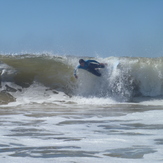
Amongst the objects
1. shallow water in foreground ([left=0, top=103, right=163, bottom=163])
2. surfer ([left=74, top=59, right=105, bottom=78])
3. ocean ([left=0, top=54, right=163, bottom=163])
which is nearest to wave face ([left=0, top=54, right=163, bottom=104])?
ocean ([left=0, top=54, right=163, bottom=163])

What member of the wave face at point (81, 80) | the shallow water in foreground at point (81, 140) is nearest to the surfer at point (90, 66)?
the wave face at point (81, 80)

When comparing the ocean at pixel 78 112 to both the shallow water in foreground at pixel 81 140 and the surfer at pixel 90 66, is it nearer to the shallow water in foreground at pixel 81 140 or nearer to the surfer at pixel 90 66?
the shallow water in foreground at pixel 81 140

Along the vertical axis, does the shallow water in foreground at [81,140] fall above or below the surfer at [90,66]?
below

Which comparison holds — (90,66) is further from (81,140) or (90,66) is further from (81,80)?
(81,140)

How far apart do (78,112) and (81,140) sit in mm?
4509

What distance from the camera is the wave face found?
15.8 metres

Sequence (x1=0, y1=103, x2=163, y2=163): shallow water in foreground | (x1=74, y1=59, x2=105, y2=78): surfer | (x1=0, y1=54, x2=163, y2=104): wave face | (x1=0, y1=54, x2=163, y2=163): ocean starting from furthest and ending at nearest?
(x1=74, y1=59, x2=105, y2=78): surfer, (x1=0, y1=54, x2=163, y2=104): wave face, (x1=0, y1=54, x2=163, y2=163): ocean, (x1=0, y1=103, x2=163, y2=163): shallow water in foreground

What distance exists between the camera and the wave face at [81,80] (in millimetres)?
15781

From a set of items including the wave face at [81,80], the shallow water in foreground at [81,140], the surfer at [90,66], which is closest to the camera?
the shallow water in foreground at [81,140]

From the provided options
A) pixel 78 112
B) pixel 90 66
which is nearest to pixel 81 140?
pixel 78 112

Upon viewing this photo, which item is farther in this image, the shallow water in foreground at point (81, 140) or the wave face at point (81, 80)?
the wave face at point (81, 80)

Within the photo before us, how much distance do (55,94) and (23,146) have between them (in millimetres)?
10120

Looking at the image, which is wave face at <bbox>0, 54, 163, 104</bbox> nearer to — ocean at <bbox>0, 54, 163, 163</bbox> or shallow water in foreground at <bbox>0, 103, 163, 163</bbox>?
ocean at <bbox>0, 54, 163, 163</bbox>

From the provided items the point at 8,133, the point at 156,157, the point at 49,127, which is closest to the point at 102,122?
the point at 49,127
